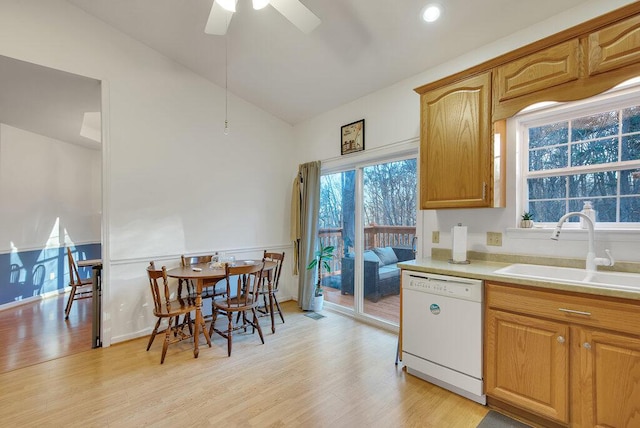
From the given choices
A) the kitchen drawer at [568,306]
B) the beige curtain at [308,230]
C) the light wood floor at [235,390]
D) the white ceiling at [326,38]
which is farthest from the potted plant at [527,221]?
the beige curtain at [308,230]

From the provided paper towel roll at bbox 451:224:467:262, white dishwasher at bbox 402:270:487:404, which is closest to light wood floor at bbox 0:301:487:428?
white dishwasher at bbox 402:270:487:404

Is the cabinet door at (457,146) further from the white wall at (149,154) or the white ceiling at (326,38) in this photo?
the white wall at (149,154)

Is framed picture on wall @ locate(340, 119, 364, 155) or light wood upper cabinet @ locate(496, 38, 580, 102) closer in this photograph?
light wood upper cabinet @ locate(496, 38, 580, 102)

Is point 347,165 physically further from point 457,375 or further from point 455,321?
point 457,375

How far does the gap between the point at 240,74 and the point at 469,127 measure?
2.72 m

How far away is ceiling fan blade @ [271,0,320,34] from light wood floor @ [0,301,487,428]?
8.90 ft

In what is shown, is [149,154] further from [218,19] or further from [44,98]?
[218,19]

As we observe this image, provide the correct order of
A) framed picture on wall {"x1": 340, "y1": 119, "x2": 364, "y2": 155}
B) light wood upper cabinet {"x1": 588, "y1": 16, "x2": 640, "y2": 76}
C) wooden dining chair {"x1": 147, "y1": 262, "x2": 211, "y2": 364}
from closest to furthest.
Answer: light wood upper cabinet {"x1": 588, "y1": 16, "x2": 640, "y2": 76} < wooden dining chair {"x1": 147, "y1": 262, "x2": 211, "y2": 364} < framed picture on wall {"x1": 340, "y1": 119, "x2": 364, "y2": 155}

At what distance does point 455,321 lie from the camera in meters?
2.07

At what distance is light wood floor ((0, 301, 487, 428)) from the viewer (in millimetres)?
1896

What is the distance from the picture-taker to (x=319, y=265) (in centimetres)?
410

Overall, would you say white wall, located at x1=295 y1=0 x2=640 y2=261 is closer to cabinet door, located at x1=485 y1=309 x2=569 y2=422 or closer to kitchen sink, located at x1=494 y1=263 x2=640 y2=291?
kitchen sink, located at x1=494 y1=263 x2=640 y2=291

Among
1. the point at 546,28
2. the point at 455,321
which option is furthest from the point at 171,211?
the point at 546,28

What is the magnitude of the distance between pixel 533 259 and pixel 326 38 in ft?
8.69
